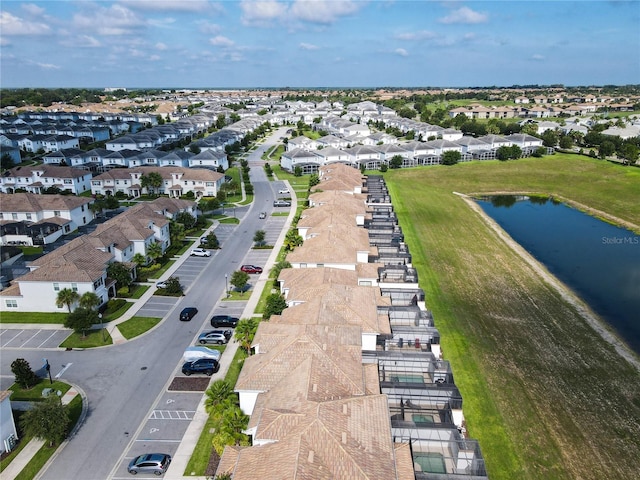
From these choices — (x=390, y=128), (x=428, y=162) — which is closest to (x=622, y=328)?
(x=428, y=162)

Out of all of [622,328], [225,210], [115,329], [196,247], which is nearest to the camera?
[115,329]

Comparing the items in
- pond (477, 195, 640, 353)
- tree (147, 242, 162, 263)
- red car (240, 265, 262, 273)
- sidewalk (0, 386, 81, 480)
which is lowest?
pond (477, 195, 640, 353)

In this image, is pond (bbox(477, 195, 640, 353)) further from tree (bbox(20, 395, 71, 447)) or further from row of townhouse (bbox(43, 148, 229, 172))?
row of townhouse (bbox(43, 148, 229, 172))

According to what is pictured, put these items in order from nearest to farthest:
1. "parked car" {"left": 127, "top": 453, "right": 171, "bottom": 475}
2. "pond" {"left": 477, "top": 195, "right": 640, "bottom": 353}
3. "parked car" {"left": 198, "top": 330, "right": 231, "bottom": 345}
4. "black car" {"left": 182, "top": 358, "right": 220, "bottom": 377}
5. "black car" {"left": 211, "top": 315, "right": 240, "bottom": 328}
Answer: "parked car" {"left": 127, "top": 453, "right": 171, "bottom": 475}, "black car" {"left": 182, "top": 358, "right": 220, "bottom": 377}, "parked car" {"left": 198, "top": 330, "right": 231, "bottom": 345}, "black car" {"left": 211, "top": 315, "right": 240, "bottom": 328}, "pond" {"left": 477, "top": 195, "right": 640, "bottom": 353}

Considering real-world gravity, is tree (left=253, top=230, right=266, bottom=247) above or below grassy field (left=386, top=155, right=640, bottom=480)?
above

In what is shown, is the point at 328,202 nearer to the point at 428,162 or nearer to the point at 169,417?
the point at 169,417

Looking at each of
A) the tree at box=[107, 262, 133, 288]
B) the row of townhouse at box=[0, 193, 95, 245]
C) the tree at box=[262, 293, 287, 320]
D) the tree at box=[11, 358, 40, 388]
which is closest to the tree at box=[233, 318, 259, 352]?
the tree at box=[262, 293, 287, 320]

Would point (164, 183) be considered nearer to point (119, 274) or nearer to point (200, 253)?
point (200, 253)
